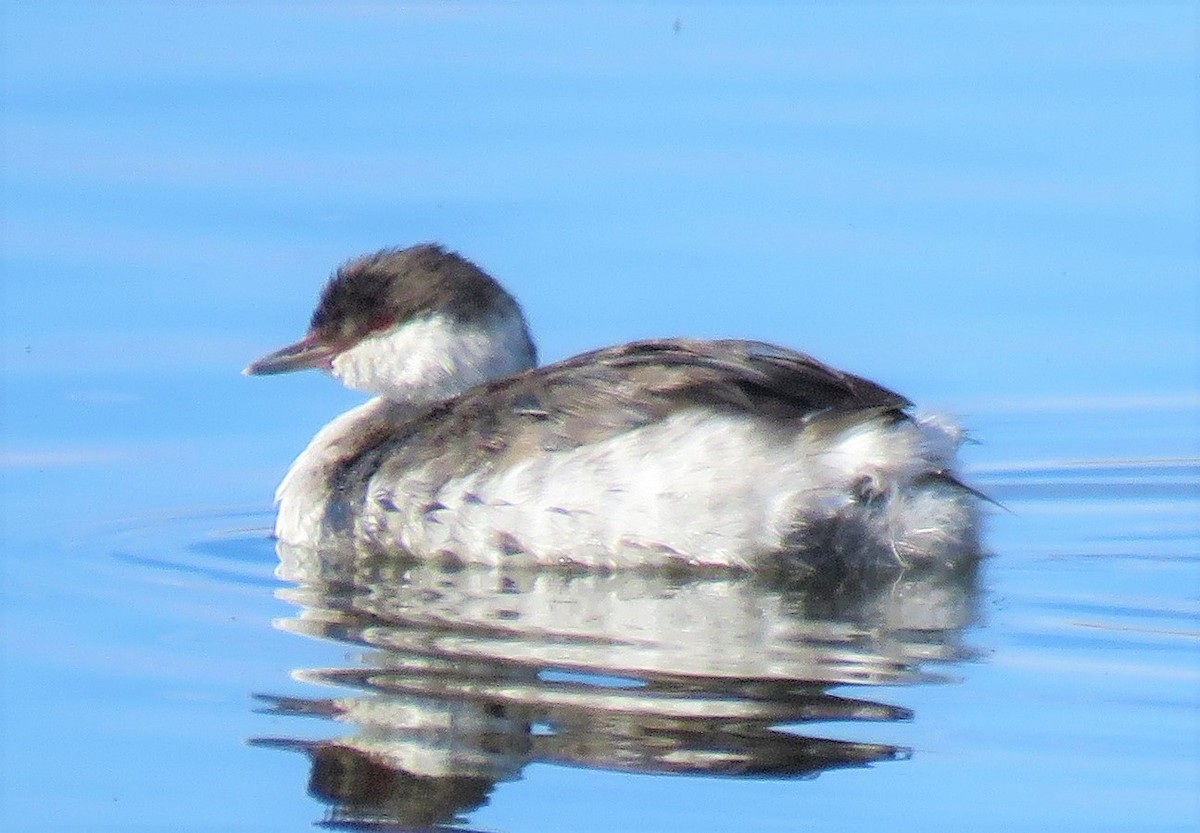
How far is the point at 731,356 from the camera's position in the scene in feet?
26.8

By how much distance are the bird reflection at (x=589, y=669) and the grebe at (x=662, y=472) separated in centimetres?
10

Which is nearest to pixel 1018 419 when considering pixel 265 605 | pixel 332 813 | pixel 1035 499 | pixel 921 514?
pixel 1035 499

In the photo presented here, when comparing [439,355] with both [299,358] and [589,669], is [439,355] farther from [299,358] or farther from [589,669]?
[589,669]

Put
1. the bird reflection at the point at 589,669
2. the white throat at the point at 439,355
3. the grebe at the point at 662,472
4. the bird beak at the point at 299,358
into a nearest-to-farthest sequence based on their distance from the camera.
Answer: the bird reflection at the point at 589,669, the grebe at the point at 662,472, the white throat at the point at 439,355, the bird beak at the point at 299,358

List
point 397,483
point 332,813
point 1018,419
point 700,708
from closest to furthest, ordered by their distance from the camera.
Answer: point 332,813 < point 700,708 < point 397,483 < point 1018,419

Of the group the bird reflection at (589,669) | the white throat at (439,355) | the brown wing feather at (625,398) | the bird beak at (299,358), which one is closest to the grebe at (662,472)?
the brown wing feather at (625,398)

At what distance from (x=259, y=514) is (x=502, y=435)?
1.18 metres

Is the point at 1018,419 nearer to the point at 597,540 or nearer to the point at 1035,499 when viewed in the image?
the point at 1035,499

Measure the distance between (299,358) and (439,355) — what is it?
0.51 m

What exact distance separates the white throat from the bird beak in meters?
0.08

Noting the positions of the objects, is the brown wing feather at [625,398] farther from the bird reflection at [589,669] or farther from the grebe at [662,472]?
the bird reflection at [589,669]

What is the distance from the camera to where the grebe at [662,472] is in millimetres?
8031

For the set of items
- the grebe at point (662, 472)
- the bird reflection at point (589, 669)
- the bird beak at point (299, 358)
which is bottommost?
the bird reflection at point (589, 669)

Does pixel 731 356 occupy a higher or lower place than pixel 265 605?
higher
